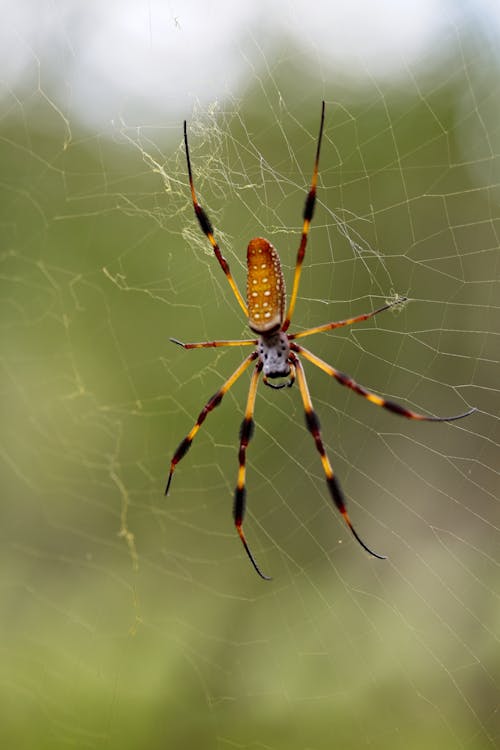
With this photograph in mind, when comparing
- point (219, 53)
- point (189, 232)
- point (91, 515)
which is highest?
point (219, 53)

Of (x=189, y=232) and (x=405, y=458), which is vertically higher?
(x=189, y=232)

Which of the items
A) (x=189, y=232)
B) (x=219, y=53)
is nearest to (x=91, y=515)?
(x=189, y=232)

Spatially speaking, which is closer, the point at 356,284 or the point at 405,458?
the point at 356,284

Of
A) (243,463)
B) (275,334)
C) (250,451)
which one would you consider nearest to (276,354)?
(275,334)

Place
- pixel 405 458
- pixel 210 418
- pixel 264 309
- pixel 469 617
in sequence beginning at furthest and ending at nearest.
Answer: pixel 405 458
pixel 210 418
pixel 469 617
pixel 264 309

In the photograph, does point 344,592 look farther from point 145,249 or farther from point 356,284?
point 145,249

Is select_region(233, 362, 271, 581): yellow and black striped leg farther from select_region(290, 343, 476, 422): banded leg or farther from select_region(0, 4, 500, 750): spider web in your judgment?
select_region(0, 4, 500, 750): spider web

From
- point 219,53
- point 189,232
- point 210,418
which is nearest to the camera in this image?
point 219,53
